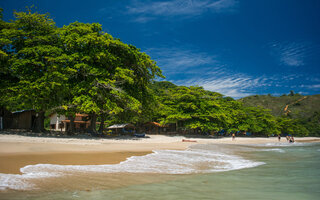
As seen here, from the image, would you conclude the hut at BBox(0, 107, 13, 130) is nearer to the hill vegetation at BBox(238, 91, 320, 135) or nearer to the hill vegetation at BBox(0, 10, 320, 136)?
the hill vegetation at BBox(0, 10, 320, 136)

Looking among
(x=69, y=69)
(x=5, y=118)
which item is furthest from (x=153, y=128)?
(x=69, y=69)

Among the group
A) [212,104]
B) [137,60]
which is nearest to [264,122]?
[212,104]

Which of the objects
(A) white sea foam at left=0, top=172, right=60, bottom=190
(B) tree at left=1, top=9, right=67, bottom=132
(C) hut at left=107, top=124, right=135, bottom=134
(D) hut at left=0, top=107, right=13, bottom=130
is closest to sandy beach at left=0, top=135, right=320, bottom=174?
(A) white sea foam at left=0, top=172, right=60, bottom=190

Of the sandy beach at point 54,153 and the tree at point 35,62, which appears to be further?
the tree at point 35,62

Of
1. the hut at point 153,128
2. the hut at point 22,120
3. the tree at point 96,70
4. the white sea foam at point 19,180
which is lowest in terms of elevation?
the hut at point 153,128

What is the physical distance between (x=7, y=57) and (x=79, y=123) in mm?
30514

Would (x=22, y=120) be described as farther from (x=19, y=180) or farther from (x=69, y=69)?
(x=19, y=180)

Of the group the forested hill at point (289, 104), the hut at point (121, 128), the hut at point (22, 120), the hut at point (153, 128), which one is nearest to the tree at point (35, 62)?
the hut at point (22, 120)

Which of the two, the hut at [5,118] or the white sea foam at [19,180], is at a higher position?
the hut at [5,118]

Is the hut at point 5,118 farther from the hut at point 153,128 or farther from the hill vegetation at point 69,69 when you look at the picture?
the hut at point 153,128

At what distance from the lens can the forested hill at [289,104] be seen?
285ft

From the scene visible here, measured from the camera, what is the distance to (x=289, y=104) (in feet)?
320

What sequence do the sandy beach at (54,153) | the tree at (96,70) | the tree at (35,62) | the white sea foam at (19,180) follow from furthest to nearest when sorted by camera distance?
the tree at (96,70)
the tree at (35,62)
the sandy beach at (54,153)
the white sea foam at (19,180)

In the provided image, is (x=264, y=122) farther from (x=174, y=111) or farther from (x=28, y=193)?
(x=28, y=193)
